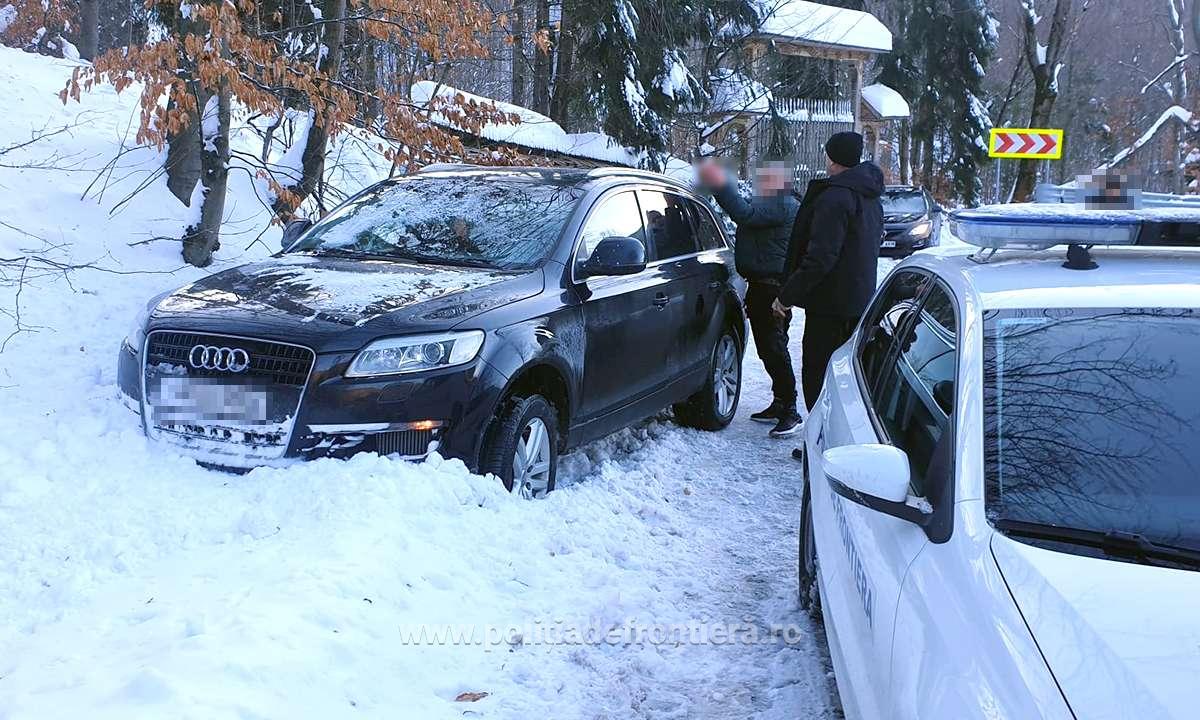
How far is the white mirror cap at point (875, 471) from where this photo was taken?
2613mm

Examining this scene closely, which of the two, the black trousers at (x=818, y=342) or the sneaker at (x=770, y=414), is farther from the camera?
the sneaker at (x=770, y=414)

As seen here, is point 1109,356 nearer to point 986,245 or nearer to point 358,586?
point 986,245

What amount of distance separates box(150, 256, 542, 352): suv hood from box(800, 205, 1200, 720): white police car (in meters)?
2.02

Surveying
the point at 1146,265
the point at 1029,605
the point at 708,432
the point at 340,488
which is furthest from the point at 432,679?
the point at 708,432

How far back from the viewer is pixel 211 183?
374 inches

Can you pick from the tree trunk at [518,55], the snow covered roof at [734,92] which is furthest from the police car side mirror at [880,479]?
the snow covered roof at [734,92]

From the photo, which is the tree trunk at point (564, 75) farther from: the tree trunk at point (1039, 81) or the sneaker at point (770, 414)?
the tree trunk at point (1039, 81)

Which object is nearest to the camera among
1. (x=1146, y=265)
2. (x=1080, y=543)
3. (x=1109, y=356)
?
(x=1080, y=543)

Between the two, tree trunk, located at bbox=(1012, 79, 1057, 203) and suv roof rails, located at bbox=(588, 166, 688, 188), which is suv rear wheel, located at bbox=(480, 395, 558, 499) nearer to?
suv roof rails, located at bbox=(588, 166, 688, 188)

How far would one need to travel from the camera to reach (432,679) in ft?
11.9

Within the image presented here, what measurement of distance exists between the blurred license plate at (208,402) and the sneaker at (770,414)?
13.5 feet

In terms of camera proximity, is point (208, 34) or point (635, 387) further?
point (208, 34)

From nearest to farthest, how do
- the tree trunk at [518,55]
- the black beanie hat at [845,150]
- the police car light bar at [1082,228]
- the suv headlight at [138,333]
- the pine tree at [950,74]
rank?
the police car light bar at [1082,228], the suv headlight at [138,333], the black beanie hat at [845,150], the tree trunk at [518,55], the pine tree at [950,74]

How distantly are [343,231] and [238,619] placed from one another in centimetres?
302
